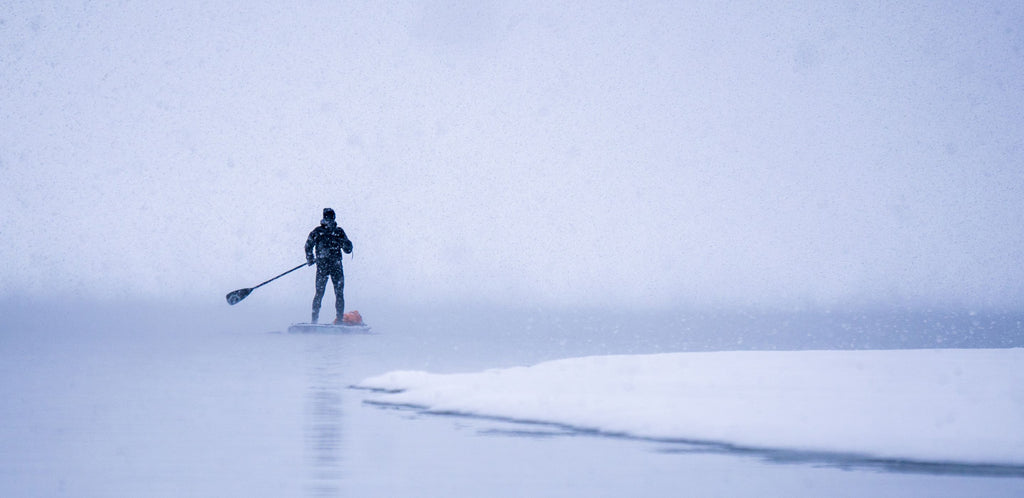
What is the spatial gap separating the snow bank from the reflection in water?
1.00ft

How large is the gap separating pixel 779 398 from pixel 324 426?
→ 2159 millimetres

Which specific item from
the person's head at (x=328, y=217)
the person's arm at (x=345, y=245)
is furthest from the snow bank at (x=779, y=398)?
the person's head at (x=328, y=217)

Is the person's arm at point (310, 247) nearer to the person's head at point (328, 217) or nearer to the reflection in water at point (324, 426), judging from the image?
the person's head at point (328, 217)

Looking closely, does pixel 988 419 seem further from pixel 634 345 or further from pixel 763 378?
pixel 634 345

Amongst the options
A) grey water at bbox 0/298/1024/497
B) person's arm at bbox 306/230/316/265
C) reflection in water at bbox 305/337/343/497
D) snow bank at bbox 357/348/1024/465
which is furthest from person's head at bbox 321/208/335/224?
snow bank at bbox 357/348/1024/465

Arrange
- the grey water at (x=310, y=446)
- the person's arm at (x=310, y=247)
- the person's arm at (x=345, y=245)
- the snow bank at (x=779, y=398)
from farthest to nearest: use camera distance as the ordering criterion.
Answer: the person's arm at (x=345, y=245), the person's arm at (x=310, y=247), the snow bank at (x=779, y=398), the grey water at (x=310, y=446)

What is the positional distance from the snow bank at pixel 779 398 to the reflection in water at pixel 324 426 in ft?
1.00

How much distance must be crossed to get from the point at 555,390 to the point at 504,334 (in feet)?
25.5

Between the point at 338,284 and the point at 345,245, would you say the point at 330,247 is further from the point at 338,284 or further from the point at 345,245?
the point at 338,284

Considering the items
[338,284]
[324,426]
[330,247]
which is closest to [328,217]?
[330,247]

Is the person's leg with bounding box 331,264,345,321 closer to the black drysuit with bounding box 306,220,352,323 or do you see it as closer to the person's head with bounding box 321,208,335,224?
the black drysuit with bounding box 306,220,352,323

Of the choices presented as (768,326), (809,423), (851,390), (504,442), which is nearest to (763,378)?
(851,390)

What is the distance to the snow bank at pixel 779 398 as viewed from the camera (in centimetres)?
502

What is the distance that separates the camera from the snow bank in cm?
502
